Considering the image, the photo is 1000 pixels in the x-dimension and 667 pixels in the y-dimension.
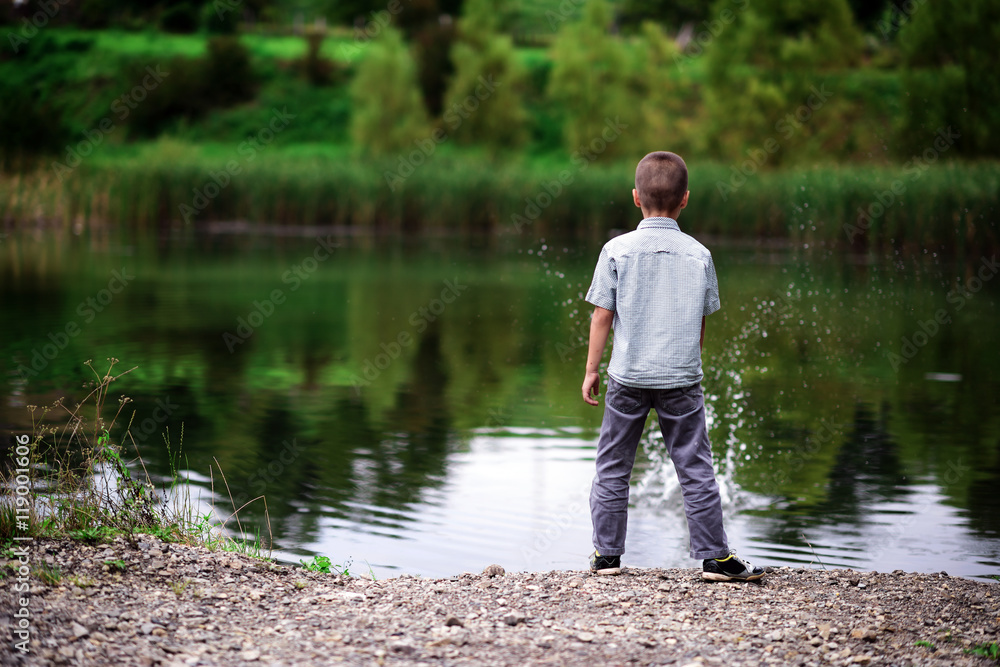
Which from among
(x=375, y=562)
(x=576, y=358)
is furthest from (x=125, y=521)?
(x=576, y=358)

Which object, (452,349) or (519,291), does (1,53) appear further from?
(452,349)

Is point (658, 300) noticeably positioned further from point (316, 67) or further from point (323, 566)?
point (316, 67)

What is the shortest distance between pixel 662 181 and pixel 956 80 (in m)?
31.6

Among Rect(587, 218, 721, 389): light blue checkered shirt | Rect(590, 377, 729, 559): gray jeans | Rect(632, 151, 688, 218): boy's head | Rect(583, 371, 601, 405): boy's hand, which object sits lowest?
Rect(590, 377, 729, 559): gray jeans

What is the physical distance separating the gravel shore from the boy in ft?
0.69

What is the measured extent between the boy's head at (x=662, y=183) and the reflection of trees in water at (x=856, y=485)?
202cm

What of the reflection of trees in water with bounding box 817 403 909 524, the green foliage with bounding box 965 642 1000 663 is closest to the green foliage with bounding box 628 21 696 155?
the reflection of trees in water with bounding box 817 403 909 524

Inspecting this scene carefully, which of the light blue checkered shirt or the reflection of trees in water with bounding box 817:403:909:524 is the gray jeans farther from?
the reflection of trees in water with bounding box 817:403:909:524

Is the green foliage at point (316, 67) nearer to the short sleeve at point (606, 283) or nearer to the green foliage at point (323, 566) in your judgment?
the green foliage at point (323, 566)

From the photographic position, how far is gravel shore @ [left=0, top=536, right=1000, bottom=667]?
12.0 feet

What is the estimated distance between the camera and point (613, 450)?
473 cm

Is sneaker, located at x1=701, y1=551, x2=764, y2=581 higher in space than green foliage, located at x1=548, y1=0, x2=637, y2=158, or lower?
lower

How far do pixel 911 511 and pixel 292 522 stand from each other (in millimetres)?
3392

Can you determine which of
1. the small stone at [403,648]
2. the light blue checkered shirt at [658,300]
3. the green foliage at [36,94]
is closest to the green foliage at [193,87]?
the green foliage at [36,94]
